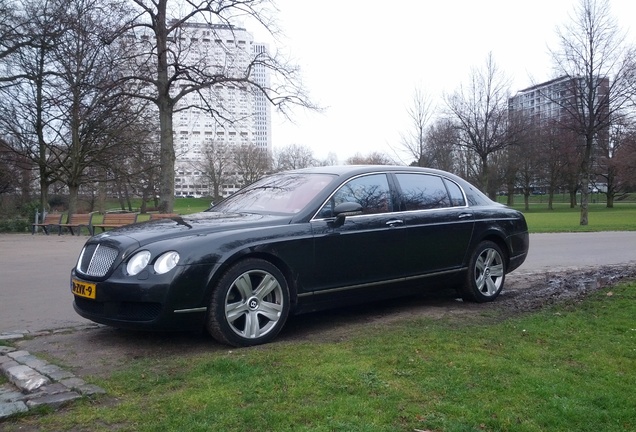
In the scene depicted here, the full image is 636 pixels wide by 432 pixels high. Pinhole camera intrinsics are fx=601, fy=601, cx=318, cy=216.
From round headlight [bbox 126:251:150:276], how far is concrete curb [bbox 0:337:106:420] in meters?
0.89

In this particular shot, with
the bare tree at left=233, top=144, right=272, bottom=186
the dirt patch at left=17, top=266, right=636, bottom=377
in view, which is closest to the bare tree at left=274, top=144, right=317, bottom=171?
the bare tree at left=233, top=144, right=272, bottom=186

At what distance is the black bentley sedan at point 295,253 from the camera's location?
478cm

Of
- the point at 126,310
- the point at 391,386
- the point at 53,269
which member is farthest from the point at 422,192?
the point at 53,269

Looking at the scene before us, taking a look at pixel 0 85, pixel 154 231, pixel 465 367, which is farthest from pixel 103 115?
pixel 465 367

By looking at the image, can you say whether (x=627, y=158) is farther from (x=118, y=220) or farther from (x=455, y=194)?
(x=455, y=194)

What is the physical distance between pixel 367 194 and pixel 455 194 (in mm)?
1475

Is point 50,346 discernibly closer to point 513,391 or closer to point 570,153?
point 513,391

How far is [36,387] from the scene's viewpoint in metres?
3.94

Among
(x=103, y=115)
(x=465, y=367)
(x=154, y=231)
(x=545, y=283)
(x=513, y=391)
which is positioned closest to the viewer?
(x=513, y=391)

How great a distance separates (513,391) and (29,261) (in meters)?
11.3

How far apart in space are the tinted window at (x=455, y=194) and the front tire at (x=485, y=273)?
0.55 meters

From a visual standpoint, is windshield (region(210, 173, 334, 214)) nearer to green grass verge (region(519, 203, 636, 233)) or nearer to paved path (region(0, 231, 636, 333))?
paved path (region(0, 231, 636, 333))

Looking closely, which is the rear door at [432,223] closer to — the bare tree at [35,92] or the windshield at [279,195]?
the windshield at [279,195]

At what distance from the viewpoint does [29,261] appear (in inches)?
491
